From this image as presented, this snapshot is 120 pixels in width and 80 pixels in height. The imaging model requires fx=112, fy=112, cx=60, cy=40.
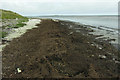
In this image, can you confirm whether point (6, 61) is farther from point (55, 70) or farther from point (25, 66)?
point (55, 70)

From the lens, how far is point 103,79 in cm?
565

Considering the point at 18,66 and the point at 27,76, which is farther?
the point at 18,66

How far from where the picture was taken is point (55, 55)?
7922 mm

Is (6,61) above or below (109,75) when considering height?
above

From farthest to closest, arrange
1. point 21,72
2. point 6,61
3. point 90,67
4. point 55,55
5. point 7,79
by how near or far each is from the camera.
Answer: point 55,55
point 6,61
point 90,67
point 21,72
point 7,79

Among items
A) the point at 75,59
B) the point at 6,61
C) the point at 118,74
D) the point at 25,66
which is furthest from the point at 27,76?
the point at 118,74

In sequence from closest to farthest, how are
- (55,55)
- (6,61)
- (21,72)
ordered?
1. (21,72)
2. (6,61)
3. (55,55)

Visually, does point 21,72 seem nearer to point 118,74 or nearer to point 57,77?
point 57,77

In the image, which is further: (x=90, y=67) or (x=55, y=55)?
(x=55, y=55)

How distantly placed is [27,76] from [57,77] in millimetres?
1499

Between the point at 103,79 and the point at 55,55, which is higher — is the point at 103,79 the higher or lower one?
the lower one

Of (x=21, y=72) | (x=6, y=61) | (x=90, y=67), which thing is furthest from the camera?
(x=6, y=61)

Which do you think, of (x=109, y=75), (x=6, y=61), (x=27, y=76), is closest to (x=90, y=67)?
(x=109, y=75)

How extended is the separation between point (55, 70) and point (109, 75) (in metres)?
2.95
